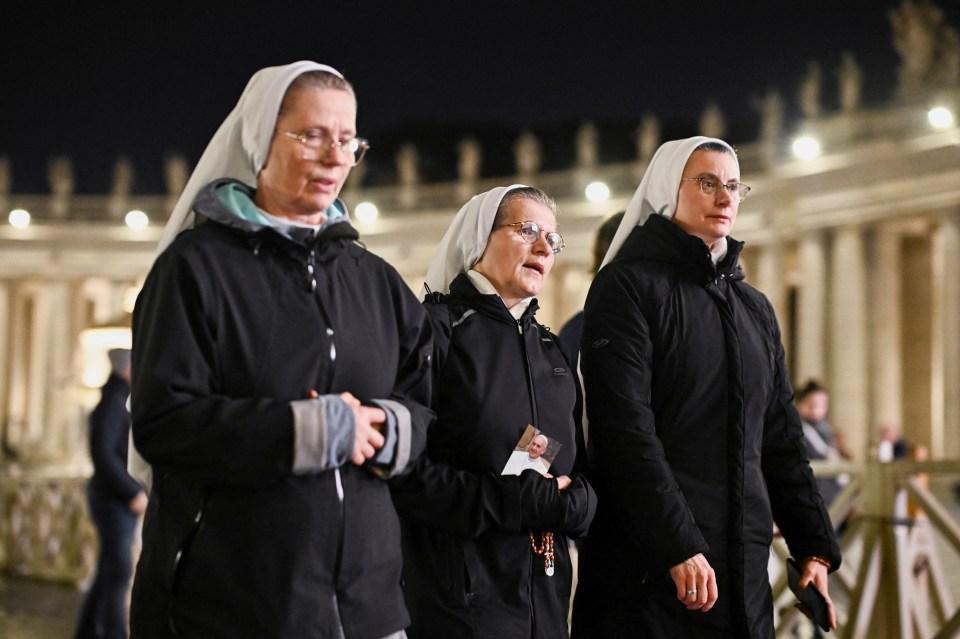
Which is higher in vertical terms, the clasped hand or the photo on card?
the clasped hand

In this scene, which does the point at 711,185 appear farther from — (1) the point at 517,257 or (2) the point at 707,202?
(1) the point at 517,257

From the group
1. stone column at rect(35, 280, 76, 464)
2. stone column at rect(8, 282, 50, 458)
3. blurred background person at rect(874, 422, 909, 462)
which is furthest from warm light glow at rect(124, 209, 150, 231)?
blurred background person at rect(874, 422, 909, 462)

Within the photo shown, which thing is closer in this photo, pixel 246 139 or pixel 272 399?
pixel 272 399

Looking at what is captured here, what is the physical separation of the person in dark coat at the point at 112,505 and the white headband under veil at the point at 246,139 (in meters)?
4.05

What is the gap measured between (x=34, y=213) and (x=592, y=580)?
45856 millimetres

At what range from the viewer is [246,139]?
2.93m

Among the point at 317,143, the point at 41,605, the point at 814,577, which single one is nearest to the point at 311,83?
the point at 317,143

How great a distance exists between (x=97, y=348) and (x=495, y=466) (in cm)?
821

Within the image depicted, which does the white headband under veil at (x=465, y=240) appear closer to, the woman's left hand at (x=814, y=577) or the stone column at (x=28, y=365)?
the woman's left hand at (x=814, y=577)

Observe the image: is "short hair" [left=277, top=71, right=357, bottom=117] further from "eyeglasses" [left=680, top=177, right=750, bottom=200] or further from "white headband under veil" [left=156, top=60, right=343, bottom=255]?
"eyeglasses" [left=680, top=177, right=750, bottom=200]

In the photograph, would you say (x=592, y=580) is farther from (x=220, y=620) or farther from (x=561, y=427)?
(x=220, y=620)

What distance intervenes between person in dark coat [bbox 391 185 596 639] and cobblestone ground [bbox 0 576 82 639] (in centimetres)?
628

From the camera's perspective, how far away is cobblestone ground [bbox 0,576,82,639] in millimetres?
8930

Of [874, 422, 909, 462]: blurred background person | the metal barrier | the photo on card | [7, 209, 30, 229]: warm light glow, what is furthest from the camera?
[7, 209, 30, 229]: warm light glow
